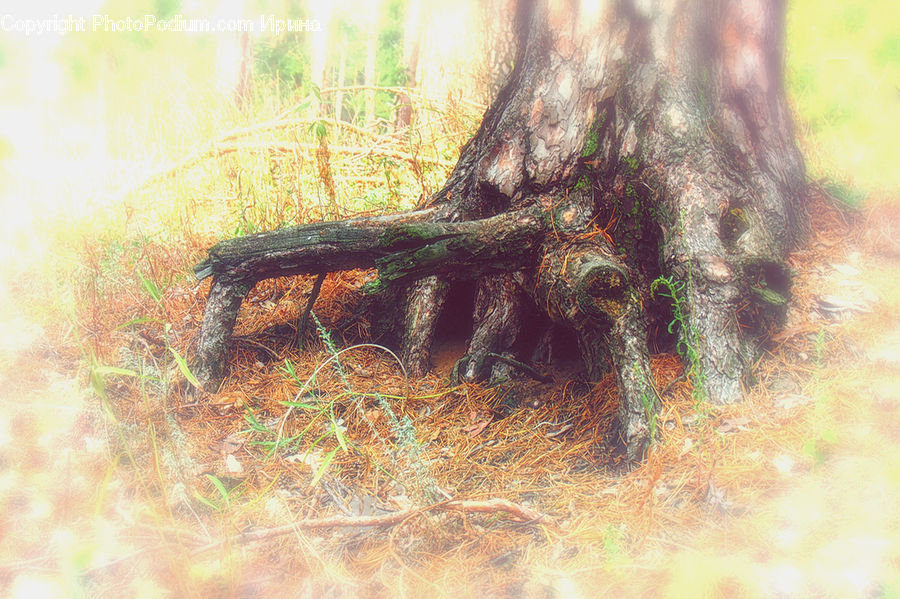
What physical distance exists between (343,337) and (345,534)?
3.86 feet

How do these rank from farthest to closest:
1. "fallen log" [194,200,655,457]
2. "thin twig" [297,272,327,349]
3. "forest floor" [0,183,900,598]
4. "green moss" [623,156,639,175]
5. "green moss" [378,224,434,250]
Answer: "thin twig" [297,272,327,349] → "green moss" [623,156,639,175] → "green moss" [378,224,434,250] → "fallen log" [194,200,655,457] → "forest floor" [0,183,900,598]

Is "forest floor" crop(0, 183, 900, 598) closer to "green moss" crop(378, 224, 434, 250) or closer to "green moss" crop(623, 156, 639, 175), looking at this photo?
"green moss" crop(378, 224, 434, 250)

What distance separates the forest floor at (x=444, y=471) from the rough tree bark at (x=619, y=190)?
233 millimetres

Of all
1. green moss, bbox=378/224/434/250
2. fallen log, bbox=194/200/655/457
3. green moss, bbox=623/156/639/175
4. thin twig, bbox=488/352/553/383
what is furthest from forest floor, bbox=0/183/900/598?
→ green moss, bbox=623/156/639/175

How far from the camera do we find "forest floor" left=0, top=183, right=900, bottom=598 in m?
1.41

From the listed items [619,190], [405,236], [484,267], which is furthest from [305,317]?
[619,190]

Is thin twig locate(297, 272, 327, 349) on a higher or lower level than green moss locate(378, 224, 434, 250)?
lower

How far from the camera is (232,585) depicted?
1417 millimetres

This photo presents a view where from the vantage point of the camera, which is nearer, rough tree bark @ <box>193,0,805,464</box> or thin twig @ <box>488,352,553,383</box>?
rough tree bark @ <box>193,0,805,464</box>

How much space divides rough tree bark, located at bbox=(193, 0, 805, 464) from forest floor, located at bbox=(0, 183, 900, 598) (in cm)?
23

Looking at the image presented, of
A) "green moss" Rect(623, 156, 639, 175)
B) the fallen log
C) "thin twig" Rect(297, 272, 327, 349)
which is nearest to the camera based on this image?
the fallen log

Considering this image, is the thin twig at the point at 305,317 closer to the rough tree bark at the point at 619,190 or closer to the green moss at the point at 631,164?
the rough tree bark at the point at 619,190

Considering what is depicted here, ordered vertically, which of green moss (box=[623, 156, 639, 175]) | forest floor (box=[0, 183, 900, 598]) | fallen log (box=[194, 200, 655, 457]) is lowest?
forest floor (box=[0, 183, 900, 598])

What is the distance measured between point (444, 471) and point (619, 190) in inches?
49.6
